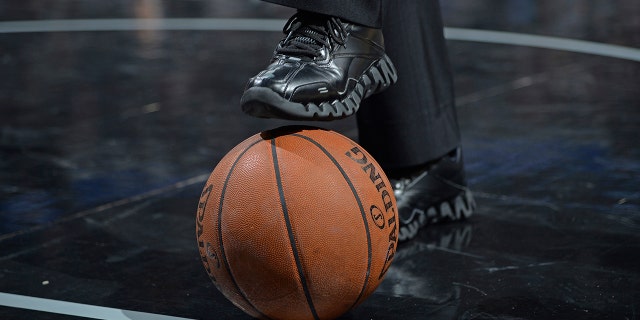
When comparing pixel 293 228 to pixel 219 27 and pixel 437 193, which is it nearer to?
pixel 437 193

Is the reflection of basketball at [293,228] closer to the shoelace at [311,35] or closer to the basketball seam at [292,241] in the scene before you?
the basketball seam at [292,241]

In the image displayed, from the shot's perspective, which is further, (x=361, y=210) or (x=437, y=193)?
(x=437, y=193)

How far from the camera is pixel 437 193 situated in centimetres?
311

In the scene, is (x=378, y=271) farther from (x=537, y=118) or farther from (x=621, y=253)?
(x=537, y=118)

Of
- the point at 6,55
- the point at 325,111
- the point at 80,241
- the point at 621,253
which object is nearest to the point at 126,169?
the point at 80,241

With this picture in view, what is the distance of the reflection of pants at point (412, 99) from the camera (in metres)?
2.90

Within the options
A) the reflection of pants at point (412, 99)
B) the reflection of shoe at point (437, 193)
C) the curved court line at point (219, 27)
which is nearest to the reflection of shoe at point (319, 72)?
the reflection of pants at point (412, 99)

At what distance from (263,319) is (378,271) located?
0.95 ft

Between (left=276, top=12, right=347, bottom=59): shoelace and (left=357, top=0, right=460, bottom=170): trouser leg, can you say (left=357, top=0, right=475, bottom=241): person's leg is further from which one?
(left=276, top=12, right=347, bottom=59): shoelace

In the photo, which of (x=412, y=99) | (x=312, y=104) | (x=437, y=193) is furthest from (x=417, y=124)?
(x=312, y=104)

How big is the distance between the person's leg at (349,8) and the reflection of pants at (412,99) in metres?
0.25

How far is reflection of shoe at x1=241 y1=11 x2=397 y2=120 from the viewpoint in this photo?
2275 mm

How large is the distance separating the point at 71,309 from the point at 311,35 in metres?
0.92

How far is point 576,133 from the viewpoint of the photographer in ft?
13.5
